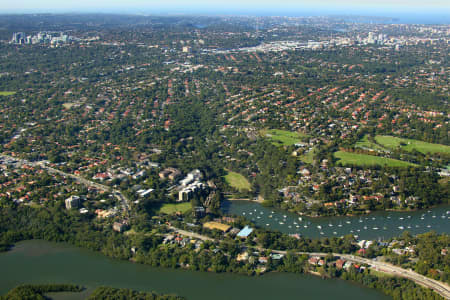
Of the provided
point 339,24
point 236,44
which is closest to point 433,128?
point 236,44

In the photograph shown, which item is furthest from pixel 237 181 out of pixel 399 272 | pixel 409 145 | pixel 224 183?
pixel 409 145

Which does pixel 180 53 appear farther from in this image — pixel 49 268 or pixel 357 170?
pixel 49 268

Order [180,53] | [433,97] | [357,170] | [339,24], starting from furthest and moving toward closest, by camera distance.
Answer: [339,24], [180,53], [433,97], [357,170]

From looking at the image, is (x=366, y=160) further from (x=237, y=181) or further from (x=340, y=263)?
(x=340, y=263)

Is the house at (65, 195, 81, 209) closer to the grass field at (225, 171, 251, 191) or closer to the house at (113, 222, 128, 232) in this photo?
the house at (113, 222, 128, 232)

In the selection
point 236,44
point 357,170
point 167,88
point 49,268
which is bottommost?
point 49,268

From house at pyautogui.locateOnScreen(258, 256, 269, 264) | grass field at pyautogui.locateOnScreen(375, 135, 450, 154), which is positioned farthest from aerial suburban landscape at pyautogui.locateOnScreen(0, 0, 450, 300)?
grass field at pyautogui.locateOnScreen(375, 135, 450, 154)

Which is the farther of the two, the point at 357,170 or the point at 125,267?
the point at 357,170

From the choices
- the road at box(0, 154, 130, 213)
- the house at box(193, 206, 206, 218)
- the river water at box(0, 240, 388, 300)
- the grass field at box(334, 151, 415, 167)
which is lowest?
the river water at box(0, 240, 388, 300)
